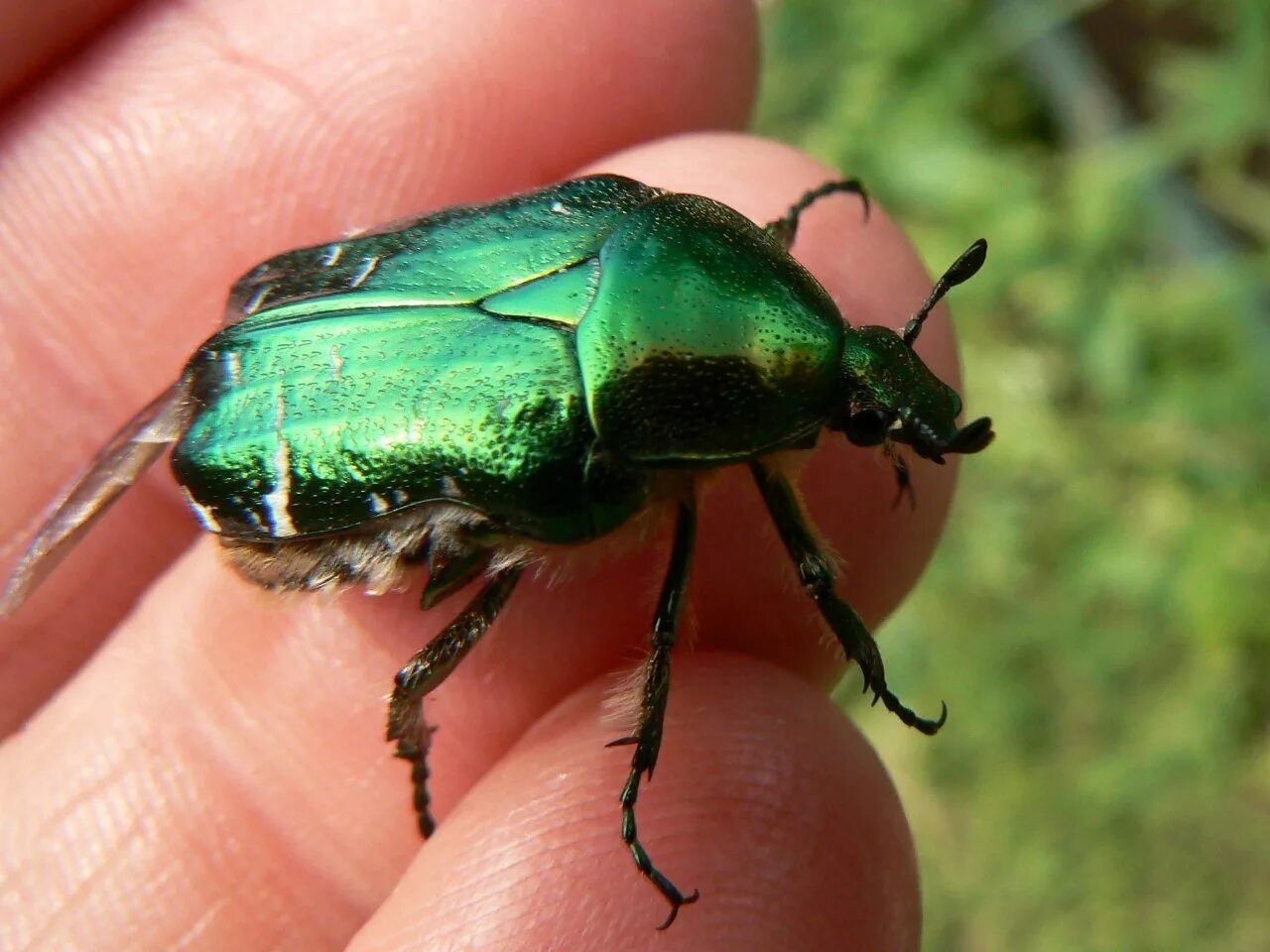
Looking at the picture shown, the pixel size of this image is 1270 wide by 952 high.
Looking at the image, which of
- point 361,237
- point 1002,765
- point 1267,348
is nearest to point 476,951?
point 361,237

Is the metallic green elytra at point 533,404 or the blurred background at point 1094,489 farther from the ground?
the metallic green elytra at point 533,404

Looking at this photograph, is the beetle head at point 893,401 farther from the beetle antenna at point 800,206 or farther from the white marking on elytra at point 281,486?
the white marking on elytra at point 281,486

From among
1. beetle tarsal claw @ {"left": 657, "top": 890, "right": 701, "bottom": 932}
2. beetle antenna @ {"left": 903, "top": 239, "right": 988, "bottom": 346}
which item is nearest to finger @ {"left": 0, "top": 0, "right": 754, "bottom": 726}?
beetle antenna @ {"left": 903, "top": 239, "right": 988, "bottom": 346}

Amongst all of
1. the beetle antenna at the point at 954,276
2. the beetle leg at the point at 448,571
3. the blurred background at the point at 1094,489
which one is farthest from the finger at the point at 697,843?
the blurred background at the point at 1094,489

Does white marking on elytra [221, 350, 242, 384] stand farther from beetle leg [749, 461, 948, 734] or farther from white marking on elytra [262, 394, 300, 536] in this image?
beetle leg [749, 461, 948, 734]

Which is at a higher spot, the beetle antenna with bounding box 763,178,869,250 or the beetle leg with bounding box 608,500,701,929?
the beetle antenna with bounding box 763,178,869,250

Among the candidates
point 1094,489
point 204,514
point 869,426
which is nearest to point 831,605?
point 869,426
